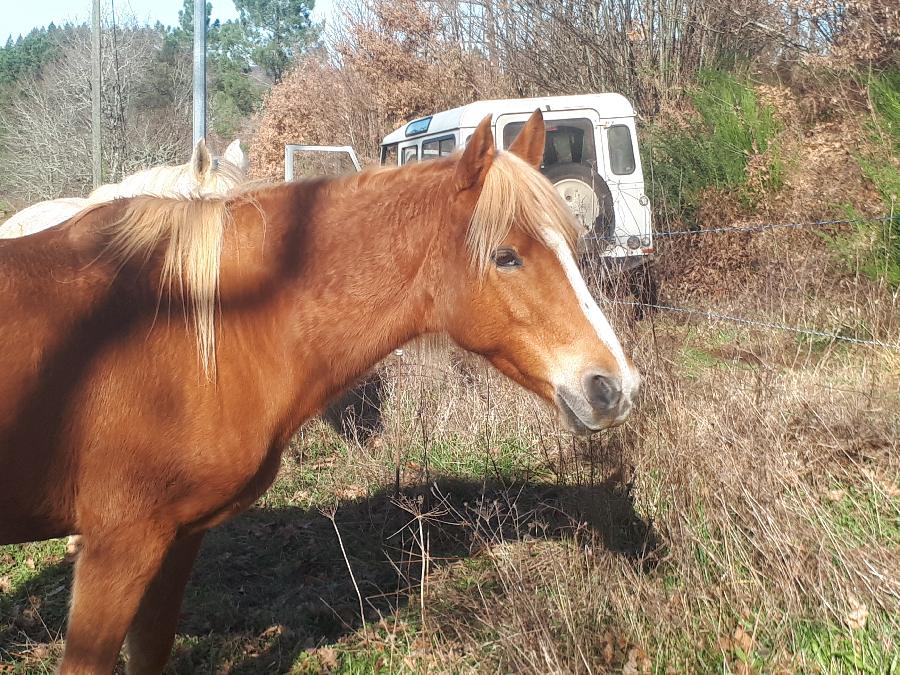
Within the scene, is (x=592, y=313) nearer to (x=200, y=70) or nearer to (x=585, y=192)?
(x=585, y=192)

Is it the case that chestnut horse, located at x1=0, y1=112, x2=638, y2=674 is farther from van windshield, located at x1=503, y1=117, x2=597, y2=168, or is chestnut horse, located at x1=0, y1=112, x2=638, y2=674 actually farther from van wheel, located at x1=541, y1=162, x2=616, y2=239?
van windshield, located at x1=503, y1=117, x2=597, y2=168

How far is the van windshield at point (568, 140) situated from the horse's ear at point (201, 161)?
507 cm

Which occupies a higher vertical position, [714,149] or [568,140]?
[568,140]

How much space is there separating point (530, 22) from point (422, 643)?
1395 cm

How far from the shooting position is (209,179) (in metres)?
4.74

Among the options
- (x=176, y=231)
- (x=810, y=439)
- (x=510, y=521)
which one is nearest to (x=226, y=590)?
(x=510, y=521)

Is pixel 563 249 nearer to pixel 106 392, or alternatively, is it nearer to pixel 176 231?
pixel 176 231

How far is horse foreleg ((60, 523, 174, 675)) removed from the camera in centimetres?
235

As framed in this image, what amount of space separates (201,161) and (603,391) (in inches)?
140

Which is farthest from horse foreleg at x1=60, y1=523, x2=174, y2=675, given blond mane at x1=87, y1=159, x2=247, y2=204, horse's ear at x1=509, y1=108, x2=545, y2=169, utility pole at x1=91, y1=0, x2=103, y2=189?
utility pole at x1=91, y1=0, x2=103, y2=189

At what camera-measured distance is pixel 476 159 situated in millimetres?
2539

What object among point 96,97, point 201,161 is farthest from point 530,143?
point 96,97

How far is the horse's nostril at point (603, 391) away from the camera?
94.0 inches

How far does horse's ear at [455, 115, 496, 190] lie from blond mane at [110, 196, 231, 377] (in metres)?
0.86
